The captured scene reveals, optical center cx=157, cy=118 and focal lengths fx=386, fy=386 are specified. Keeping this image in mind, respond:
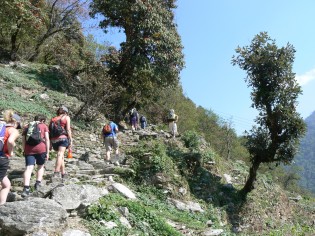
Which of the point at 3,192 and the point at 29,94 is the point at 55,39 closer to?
the point at 29,94

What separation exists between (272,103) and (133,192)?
9.45m

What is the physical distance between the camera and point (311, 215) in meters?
20.0

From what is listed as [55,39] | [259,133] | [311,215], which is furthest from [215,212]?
[55,39]

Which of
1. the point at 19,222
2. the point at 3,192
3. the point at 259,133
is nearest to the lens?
the point at 19,222

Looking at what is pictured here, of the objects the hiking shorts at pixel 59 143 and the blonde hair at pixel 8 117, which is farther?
the hiking shorts at pixel 59 143

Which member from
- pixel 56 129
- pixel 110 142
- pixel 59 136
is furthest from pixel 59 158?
pixel 110 142

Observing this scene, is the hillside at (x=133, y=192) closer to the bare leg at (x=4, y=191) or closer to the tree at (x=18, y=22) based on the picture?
the bare leg at (x=4, y=191)

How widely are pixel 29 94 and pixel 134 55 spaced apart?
660cm

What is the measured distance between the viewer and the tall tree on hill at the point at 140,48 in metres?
22.3

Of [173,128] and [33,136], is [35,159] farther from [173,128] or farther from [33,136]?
[173,128]

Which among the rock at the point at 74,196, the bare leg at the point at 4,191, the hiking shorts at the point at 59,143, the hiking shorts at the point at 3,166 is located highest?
the hiking shorts at the point at 59,143

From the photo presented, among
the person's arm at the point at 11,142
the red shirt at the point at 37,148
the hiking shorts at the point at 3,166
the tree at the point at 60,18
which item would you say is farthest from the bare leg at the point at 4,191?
the tree at the point at 60,18

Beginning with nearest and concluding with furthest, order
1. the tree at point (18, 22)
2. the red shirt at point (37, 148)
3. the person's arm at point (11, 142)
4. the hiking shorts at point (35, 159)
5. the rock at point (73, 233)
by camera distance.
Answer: the rock at point (73, 233), the person's arm at point (11, 142), the hiking shorts at point (35, 159), the red shirt at point (37, 148), the tree at point (18, 22)

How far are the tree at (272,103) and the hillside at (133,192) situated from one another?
216cm
